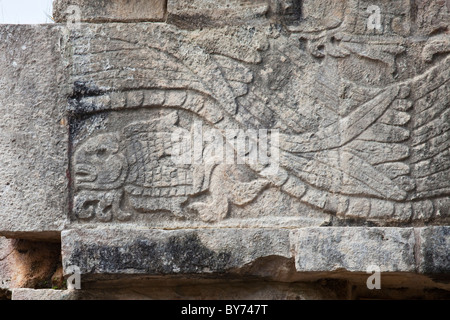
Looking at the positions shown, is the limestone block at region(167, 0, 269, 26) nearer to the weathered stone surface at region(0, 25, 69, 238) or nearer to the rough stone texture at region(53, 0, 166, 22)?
the rough stone texture at region(53, 0, 166, 22)

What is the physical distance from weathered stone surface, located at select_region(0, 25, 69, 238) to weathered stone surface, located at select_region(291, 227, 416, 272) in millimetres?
1355

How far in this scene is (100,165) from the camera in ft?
12.8

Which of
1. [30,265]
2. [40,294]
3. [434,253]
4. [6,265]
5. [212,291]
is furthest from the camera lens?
[6,265]

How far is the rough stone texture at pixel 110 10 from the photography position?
158 inches

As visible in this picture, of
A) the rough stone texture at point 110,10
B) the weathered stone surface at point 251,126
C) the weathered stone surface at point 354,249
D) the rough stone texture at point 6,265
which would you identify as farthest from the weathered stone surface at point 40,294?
the rough stone texture at point 110,10

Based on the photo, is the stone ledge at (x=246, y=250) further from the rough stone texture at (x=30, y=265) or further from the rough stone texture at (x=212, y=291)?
the rough stone texture at (x=30, y=265)

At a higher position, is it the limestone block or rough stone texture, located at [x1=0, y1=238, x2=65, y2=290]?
the limestone block

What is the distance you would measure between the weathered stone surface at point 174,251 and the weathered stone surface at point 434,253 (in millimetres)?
718

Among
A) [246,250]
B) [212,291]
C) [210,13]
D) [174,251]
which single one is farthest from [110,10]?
[212,291]

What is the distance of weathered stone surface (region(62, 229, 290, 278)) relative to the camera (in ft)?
12.3

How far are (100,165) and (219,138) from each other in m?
0.69

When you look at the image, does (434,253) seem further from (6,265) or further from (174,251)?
(6,265)

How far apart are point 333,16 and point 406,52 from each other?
0.47m

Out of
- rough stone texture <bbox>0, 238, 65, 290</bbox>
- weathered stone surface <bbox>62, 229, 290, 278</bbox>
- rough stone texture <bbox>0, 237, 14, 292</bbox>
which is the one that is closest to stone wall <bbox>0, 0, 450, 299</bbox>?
weathered stone surface <bbox>62, 229, 290, 278</bbox>
